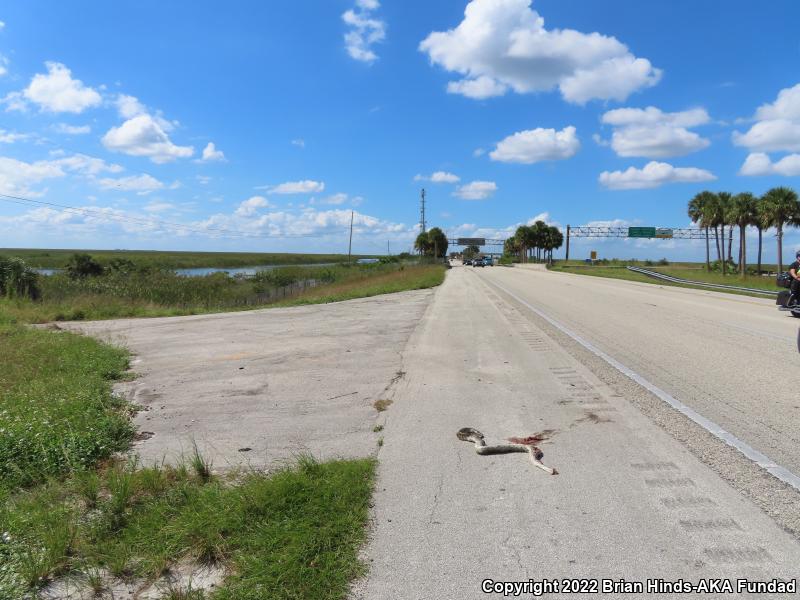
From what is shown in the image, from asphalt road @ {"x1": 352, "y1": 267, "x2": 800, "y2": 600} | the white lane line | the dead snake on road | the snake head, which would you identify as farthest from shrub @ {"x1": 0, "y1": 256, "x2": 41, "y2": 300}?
the white lane line

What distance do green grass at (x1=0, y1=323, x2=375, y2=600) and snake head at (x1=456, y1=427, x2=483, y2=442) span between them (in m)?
1.05

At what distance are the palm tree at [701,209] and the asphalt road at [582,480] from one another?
6282cm

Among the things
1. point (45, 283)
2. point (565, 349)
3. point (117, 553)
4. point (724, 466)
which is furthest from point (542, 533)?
point (45, 283)

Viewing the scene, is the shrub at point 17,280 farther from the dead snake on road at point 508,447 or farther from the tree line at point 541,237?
the tree line at point 541,237

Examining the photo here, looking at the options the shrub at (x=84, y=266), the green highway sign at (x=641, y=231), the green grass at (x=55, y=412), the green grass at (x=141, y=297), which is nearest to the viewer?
the green grass at (x=55, y=412)

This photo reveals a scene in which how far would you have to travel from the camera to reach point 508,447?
4.77 metres

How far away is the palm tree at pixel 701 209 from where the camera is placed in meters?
62.6

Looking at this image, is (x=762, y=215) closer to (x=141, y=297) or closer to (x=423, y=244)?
(x=141, y=297)

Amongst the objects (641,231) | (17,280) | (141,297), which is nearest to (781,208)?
(641,231)

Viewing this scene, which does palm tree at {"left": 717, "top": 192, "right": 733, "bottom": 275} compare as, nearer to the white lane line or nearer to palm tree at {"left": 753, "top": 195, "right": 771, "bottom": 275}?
palm tree at {"left": 753, "top": 195, "right": 771, "bottom": 275}

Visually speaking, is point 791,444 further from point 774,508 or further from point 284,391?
point 284,391

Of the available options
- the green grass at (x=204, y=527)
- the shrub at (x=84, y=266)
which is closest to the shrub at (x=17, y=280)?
the shrub at (x=84, y=266)

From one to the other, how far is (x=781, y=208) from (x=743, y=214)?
396 centimetres

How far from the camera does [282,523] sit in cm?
335
